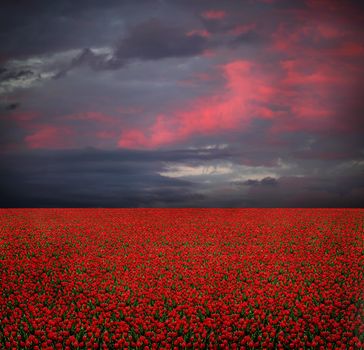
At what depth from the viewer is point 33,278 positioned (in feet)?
50.6

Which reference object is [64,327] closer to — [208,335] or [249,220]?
[208,335]

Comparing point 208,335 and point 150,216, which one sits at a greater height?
point 150,216

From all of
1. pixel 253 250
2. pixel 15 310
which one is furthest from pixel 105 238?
pixel 15 310

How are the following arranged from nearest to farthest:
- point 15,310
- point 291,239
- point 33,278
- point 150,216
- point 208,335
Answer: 1. point 208,335
2. point 15,310
3. point 33,278
4. point 291,239
5. point 150,216

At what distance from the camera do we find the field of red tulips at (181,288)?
34.9 feet

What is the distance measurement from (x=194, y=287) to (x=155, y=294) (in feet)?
4.96

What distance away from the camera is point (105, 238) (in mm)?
22484

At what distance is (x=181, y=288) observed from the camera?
14.0 m

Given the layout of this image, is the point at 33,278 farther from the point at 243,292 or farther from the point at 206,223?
the point at 206,223

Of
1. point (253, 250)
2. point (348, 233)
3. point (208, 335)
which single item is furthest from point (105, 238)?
point (348, 233)

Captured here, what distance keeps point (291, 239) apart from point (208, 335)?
42.2 ft

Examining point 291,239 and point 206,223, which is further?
point 206,223

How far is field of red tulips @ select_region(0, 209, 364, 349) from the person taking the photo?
419 inches

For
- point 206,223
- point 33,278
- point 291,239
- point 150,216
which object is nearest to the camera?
point 33,278
